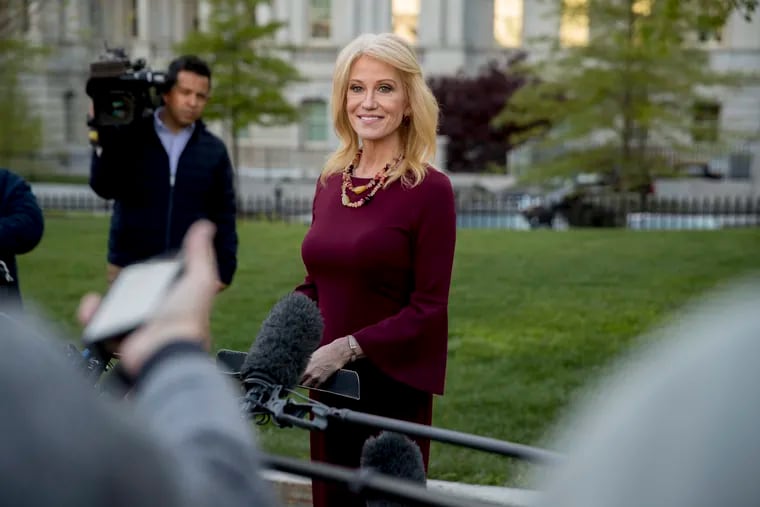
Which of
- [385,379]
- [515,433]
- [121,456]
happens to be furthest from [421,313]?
[515,433]

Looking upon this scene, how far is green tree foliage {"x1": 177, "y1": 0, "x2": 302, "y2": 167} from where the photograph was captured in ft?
103

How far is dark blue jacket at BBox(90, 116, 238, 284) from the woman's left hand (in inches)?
110

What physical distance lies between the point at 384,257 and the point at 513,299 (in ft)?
31.7

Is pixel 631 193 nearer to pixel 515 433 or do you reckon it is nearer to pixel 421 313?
pixel 515 433

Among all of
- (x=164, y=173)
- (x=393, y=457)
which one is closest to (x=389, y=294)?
(x=393, y=457)

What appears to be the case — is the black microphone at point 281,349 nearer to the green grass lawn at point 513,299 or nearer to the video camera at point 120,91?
the video camera at point 120,91

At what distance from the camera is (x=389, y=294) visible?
172 inches

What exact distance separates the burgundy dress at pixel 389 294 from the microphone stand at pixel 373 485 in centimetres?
170

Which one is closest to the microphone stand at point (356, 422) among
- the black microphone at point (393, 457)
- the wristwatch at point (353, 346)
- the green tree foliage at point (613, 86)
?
the black microphone at point (393, 457)

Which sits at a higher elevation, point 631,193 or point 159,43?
point 159,43

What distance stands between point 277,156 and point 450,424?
4199 cm

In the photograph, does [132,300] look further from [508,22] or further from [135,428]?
[508,22]

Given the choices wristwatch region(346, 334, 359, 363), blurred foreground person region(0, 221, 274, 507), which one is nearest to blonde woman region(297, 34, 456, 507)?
wristwatch region(346, 334, 359, 363)

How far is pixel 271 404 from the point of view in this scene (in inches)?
125
